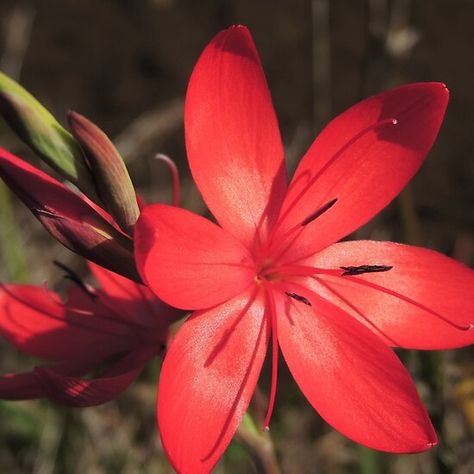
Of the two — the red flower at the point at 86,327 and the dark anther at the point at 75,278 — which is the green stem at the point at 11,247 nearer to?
the red flower at the point at 86,327

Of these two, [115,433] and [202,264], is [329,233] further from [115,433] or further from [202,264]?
[115,433]

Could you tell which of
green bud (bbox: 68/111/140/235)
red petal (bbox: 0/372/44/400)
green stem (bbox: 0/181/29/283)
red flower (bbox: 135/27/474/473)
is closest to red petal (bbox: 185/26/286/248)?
red flower (bbox: 135/27/474/473)

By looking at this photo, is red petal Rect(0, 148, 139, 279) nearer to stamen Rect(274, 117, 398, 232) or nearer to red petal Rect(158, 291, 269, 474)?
red petal Rect(158, 291, 269, 474)

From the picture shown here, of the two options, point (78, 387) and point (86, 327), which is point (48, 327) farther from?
point (78, 387)

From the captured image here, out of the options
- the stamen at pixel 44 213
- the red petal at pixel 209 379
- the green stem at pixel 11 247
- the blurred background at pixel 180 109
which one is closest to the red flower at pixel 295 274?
the red petal at pixel 209 379

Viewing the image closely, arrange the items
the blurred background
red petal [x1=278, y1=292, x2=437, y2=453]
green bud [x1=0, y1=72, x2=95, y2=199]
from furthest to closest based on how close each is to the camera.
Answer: the blurred background, red petal [x1=278, y1=292, x2=437, y2=453], green bud [x1=0, y1=72, x2=95, y2=199]

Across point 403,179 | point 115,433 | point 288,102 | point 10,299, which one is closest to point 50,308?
point 10,299
